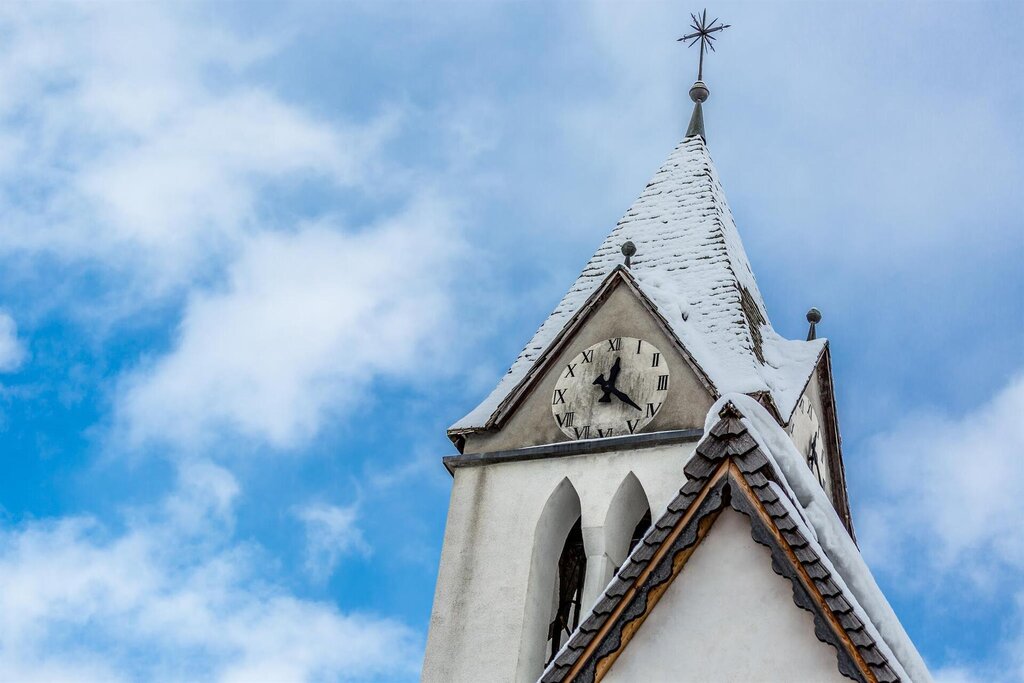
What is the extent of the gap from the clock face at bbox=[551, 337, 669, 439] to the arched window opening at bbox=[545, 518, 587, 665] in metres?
1.19

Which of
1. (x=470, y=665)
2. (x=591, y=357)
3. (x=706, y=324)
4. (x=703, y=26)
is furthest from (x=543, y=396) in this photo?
(x=703, y=26)

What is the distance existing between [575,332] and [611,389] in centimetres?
115

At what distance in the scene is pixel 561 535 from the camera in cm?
1920

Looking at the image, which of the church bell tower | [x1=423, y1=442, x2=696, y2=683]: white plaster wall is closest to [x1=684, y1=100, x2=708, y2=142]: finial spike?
the church bell tower

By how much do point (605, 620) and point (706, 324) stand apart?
10.3 m

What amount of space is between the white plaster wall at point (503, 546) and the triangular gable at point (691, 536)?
7431 millimetres

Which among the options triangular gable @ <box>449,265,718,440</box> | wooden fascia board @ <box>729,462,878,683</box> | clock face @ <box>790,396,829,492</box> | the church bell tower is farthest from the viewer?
clock face @ <box>790,396,829,492</box>

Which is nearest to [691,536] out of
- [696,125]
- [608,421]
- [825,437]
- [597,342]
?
[608,421]

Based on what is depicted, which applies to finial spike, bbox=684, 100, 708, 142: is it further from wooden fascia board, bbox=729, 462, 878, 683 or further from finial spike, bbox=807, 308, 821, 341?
wooden fascia board, bbox=729, 462, 878, 683

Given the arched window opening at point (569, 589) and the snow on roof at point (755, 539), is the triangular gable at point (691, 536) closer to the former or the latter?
the snow on roof at point (755, 539)

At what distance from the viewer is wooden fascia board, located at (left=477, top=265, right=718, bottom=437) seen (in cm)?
1994

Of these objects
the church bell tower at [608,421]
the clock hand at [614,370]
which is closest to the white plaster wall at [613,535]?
the church bell tower at [608,421]

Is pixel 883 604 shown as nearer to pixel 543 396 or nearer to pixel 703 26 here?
pixel 543 396

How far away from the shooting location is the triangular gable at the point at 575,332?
65.4 feet
